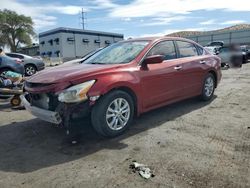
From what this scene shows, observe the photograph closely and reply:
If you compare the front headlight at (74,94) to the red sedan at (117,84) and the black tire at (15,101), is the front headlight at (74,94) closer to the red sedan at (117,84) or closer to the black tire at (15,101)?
the red sedan at (117,84)

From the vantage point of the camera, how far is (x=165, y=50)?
19.3 feet

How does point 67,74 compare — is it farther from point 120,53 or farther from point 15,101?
point 15,101

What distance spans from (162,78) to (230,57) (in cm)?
1271

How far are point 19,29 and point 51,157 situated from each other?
66281 millimetres

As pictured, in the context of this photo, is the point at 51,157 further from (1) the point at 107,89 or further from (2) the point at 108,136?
(1) the point at 107,89

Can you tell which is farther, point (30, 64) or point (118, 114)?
point (30, 64)

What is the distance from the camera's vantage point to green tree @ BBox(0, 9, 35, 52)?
63.0 metres

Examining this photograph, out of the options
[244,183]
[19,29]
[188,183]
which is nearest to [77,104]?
[188,183]

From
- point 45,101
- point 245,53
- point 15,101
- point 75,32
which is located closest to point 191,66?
point 45,101

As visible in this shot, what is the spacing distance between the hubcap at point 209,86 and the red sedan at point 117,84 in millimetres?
421

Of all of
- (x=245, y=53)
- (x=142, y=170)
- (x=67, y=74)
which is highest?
(x=245, y=53)

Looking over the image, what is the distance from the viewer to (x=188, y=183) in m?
3.20

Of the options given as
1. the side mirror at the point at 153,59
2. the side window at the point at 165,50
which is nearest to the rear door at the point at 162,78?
the side window at the point at 165,50

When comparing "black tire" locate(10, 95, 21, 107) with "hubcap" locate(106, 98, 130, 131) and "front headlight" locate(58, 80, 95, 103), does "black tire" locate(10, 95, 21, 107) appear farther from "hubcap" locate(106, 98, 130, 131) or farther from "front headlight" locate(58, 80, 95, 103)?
"hubcap" locate(106, 98, 130, 131)
